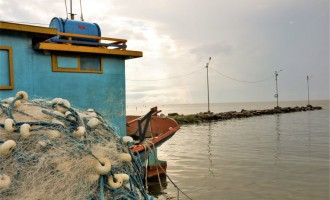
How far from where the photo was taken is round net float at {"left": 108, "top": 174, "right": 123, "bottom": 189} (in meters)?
2.76

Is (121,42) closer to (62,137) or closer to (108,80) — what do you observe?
(108,80)

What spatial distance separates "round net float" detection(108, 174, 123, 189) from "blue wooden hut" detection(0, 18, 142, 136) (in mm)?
5302

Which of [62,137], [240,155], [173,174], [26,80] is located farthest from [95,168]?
[240,155]

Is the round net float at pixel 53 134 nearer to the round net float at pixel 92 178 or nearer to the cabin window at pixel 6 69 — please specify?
the round net float at pixel 92 178

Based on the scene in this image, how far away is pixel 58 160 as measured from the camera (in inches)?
108

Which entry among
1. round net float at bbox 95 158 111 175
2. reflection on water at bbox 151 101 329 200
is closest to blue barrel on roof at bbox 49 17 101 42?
reflection on water at bbox 151 101 329 200

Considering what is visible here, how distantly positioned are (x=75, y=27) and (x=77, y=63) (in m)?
1.24

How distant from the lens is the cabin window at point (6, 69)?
716 centimetres

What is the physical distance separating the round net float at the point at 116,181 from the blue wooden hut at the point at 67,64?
530 cm

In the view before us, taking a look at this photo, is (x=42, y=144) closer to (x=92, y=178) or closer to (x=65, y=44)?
(x=92, y=178)

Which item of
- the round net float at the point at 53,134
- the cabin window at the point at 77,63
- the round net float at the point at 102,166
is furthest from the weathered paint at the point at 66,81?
the round net float at the point at 102,166

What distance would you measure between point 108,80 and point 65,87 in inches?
49.7

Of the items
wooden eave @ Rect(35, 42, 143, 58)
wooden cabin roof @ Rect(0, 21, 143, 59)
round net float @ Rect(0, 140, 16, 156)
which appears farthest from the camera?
wooden eave @ Rect(35, 42, 143, 58)

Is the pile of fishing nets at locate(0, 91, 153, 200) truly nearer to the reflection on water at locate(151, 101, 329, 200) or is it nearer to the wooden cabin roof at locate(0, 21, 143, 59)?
the wooden cabin roof at locate(0, 21, 143, 59)
